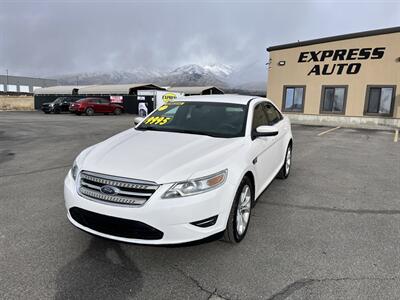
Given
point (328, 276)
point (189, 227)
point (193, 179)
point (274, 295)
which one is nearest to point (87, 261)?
point (189, 227)

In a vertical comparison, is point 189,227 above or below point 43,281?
above

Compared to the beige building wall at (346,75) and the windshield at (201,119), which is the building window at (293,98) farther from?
the windshield at (201,119)

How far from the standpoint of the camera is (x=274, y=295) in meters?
2.60

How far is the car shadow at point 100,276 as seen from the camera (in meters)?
2.60

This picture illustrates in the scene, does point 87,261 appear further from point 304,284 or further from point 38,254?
point 304,284

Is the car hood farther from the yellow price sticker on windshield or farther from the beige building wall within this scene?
the beige building wall

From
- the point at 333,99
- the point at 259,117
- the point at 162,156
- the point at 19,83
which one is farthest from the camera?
the point at 19,83

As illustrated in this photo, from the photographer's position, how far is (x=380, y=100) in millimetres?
17375

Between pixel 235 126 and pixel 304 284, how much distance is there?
2.01m

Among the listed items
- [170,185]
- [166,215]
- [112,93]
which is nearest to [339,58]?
[170,185]

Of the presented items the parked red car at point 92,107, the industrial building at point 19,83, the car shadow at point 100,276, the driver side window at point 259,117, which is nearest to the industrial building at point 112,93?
the parked red car at point 92,107

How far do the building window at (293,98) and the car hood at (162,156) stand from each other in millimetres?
17465

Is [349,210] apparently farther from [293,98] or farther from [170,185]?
[293,98]

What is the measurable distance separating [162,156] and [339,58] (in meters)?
18.2
